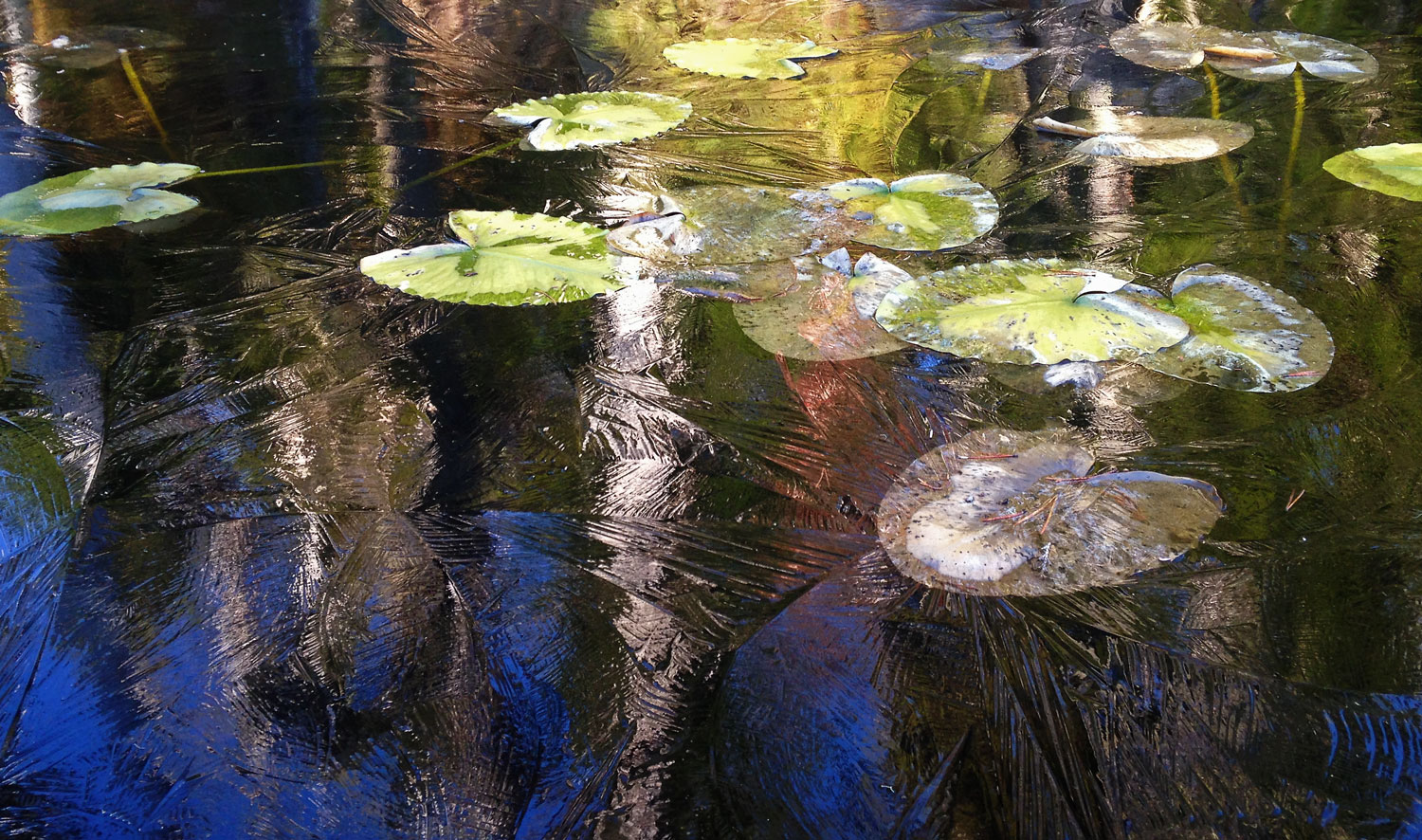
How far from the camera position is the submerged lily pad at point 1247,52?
251cm

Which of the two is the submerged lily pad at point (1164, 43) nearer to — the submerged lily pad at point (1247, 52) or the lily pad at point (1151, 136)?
the submerged lily pad at point (1247, 52)

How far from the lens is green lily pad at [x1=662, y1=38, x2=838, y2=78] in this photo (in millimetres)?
2785

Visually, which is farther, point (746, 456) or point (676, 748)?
point (746, 456)

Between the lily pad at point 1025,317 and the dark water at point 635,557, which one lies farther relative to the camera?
the lily pad at point 1025,317

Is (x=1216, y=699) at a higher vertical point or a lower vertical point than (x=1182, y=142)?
lower

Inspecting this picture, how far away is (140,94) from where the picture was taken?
2744 millimetres

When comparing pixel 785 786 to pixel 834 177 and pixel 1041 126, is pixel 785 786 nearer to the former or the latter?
pixel 834 177

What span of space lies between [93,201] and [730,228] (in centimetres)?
Answer: 137

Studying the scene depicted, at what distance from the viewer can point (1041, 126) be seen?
2.27 m

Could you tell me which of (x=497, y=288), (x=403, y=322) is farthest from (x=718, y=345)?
(x=403, y=322)

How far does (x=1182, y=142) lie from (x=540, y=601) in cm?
181

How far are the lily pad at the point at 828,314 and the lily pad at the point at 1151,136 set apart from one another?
0.77 metres

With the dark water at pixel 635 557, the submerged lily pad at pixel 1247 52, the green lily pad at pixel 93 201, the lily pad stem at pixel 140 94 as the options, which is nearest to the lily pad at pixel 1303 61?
the submerged lily pad at pixel 1247 52

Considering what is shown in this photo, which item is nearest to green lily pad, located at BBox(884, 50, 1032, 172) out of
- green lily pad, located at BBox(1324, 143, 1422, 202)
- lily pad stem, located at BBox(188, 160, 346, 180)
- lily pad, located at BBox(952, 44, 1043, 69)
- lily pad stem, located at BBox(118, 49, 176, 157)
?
lily pad, located at BBox(952, 44, 1043, 69)
